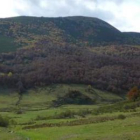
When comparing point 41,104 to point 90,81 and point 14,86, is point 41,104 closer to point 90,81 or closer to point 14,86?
point 14,86

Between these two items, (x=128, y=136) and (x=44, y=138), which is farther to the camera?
(x=44, y=138)

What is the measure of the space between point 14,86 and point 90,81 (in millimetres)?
45717

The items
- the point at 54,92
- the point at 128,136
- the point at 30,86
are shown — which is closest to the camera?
the point at 128,136

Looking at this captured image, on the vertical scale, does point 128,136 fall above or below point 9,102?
above

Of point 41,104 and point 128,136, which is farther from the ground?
point 128,136

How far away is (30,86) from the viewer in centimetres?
18712

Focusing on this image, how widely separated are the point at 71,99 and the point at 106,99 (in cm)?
1868

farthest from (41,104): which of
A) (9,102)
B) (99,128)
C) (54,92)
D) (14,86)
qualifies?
(99,128)

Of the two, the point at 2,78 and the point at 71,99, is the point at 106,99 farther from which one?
the point at 2,78

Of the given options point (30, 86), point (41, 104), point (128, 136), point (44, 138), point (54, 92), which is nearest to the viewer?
point (128, 136)

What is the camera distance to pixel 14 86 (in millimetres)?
183375

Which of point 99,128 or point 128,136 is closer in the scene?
point 128,136

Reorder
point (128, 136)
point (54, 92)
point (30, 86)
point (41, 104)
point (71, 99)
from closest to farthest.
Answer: point (128, 136), point (41, 104), point (71, 99), point (54, 92), point (30, 86)

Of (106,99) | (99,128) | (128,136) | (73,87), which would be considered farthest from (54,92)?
(128,136)
